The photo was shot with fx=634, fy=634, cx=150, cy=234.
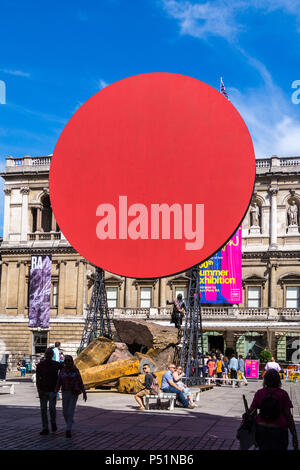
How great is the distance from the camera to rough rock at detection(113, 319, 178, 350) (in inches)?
914

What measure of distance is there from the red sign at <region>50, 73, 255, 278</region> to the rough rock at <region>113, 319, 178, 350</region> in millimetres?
4322

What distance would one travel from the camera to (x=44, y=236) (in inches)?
1970

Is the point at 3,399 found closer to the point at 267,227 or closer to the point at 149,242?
the point at 149,242

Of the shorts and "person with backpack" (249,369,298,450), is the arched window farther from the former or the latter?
"person with backpack" (249,369,298,450)

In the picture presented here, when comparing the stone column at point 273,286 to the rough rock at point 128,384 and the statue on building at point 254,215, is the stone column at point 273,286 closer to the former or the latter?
the statue on building at point 254,215

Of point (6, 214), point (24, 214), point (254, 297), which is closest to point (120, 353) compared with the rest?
point (254, 297)

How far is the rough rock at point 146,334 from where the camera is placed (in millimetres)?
23219

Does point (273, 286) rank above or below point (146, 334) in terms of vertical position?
above

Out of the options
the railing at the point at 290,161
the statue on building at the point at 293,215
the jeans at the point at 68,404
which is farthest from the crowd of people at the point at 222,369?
the railing at the point at 290,161

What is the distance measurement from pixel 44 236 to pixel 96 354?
29139 mm

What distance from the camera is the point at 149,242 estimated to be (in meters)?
19.6

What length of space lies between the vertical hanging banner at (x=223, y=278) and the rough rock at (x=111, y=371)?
22.4m

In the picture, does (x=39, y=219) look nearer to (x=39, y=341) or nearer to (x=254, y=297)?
(x=39, y=341)

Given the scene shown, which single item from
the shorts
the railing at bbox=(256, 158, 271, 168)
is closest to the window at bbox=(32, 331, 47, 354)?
the railing at bbox=(256, 158, 271, 168)
